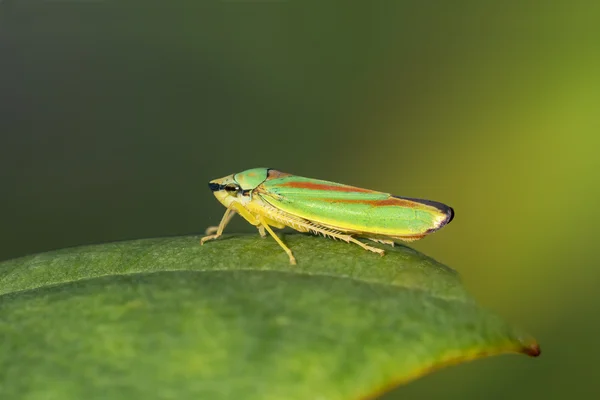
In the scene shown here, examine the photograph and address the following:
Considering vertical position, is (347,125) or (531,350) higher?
(531,350)

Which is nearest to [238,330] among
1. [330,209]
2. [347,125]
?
[330,209]

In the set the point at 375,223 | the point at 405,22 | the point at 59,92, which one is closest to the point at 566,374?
the point at 375,223

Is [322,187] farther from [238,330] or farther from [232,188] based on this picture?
[238,330]

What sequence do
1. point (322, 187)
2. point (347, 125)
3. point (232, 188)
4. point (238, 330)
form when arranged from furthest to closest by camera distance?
1. point (347, 125)
2. point (232, 188)
3. point (322, 187)
4. point (238, 330)

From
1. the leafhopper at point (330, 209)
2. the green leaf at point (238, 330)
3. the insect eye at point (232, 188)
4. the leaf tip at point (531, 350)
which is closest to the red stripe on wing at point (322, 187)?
the leafhopper at point (330, 209)

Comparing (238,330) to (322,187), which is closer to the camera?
(238,330)

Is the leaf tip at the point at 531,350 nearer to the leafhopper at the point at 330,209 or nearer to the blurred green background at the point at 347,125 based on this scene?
the leafhopper at the point at 330,209

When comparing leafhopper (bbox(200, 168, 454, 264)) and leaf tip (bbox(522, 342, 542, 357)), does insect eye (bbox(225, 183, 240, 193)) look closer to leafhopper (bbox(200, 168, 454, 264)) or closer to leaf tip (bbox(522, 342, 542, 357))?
leafhopper (bbox(200, 168, 454, 264))
